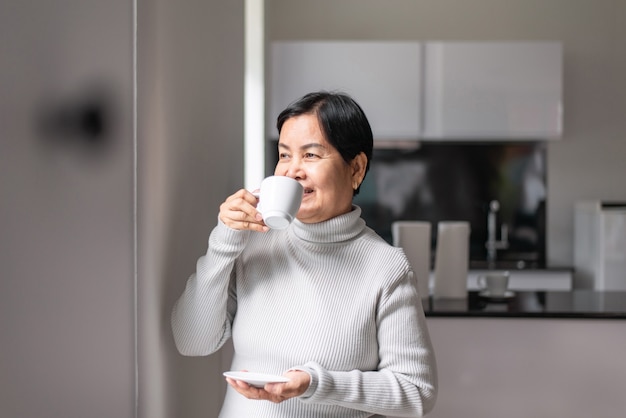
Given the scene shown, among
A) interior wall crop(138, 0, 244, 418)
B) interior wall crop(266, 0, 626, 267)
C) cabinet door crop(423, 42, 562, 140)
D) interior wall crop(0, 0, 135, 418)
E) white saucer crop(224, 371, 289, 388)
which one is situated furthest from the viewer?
interior wall crop(266, 0, 626, 267)

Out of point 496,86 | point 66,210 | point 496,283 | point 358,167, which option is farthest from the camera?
point 496,86

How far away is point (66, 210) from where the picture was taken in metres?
0.98

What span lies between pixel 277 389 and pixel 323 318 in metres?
0.18

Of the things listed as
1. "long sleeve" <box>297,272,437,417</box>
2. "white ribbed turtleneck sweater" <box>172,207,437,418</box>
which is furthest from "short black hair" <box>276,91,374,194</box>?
"long sleeve" <box>297,272,437,417</box>

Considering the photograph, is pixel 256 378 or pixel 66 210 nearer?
pixel 66 210

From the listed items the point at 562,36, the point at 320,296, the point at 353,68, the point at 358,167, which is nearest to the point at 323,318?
the point at 320,296

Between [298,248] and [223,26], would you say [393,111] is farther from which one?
[298,248]

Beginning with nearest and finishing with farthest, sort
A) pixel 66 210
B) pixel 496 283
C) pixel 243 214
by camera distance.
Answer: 1. pixel 66 210
2. pixel 243 214
3. pixel 496 283

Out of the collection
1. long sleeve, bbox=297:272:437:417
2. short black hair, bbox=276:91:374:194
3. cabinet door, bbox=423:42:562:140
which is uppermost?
cabinet door, bbox=423:42:562:140

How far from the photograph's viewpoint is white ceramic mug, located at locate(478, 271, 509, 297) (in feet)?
9.45

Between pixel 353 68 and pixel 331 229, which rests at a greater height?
pixel 353 68

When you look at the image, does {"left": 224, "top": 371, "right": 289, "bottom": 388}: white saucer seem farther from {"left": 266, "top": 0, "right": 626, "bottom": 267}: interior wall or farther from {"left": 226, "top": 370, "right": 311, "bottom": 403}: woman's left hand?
{"left": 266, "top": 0, "right": 626, "bottom": 267}: interior wall

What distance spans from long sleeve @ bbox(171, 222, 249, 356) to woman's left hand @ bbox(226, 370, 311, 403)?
20 cm

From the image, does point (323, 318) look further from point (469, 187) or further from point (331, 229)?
point (469, 187)
